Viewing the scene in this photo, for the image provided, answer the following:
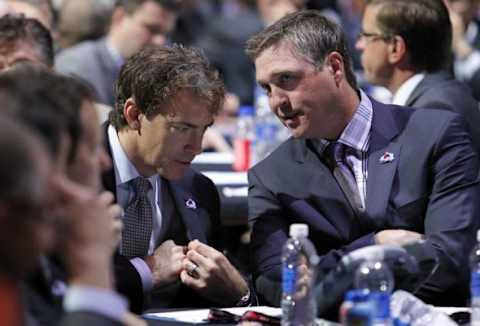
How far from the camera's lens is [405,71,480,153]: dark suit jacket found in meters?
5.21

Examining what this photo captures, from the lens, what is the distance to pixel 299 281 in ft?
10.9

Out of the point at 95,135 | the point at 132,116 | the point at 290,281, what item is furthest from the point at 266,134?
the point at 95,135

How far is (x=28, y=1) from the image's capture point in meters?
7.68

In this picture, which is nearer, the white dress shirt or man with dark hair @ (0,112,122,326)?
man with dark hair @ (0,112,122,326)

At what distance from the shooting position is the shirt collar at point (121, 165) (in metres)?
4.05

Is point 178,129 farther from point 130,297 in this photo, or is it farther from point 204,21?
point 204,21

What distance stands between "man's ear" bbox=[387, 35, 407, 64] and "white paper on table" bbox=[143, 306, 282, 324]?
7.05ft

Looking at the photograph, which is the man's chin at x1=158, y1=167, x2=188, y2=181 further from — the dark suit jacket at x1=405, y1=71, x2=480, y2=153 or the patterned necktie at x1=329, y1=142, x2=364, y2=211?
the dark suit jacket at x1=405, y1=71, x2=480, y2=153

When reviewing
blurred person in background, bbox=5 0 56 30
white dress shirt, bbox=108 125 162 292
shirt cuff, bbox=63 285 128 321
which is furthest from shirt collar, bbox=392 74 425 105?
shirt cuff, bbox=63 285 128 321

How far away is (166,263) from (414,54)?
81.7 inches

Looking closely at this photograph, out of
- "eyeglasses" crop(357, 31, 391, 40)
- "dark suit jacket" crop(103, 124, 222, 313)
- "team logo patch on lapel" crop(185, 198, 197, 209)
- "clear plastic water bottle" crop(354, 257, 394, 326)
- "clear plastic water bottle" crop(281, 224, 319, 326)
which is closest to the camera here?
"clear plastic water bottle" crop(354, 257, 394, 326)

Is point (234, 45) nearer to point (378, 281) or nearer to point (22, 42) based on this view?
point (22, 42)

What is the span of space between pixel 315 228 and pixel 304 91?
0.46 metres

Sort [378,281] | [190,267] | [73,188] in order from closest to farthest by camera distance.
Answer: [73,188], [378,281], [190,267]
